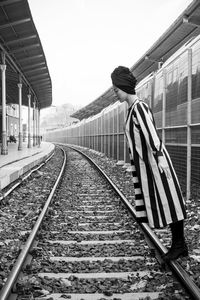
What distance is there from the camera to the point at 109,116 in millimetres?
20203

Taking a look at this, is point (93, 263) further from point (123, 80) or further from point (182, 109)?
point (182, 109)

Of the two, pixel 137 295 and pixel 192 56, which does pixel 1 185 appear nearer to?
pixel 192 56

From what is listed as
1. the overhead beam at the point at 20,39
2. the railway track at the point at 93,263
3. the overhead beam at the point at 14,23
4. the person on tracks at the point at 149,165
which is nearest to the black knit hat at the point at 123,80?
the person on tracks at the point at 149,165

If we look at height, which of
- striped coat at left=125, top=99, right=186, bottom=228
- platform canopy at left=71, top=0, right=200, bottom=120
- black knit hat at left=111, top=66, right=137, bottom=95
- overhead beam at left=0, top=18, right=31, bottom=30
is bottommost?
striped coat at left=125, top=99, right=186, bottom=228

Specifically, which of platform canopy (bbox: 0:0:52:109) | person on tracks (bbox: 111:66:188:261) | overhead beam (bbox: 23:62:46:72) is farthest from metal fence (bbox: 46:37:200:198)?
overhead beam (bbox: 23:62:46:72)

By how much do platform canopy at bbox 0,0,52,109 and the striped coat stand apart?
10.6 meters

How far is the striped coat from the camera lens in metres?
3.22

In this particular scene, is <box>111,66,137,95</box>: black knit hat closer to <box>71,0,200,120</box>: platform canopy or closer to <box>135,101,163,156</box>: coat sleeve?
<box>135,101,163,156</box>: coat sleeve

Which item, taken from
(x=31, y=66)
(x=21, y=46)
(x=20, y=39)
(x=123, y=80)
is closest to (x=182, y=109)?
(x=123, y=80)

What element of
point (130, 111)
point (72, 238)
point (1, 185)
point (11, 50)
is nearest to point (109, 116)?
point (11, 50)

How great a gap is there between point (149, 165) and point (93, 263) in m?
1.20

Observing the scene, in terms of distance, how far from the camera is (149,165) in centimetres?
330

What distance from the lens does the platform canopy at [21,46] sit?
1338 cm

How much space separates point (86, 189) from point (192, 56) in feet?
13.6
